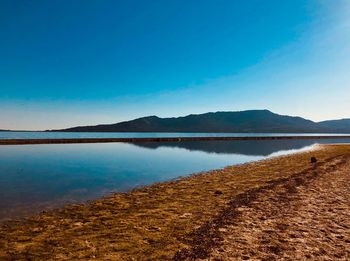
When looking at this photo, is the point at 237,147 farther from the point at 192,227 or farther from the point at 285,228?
the point at 192,227

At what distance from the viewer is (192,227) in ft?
36.3

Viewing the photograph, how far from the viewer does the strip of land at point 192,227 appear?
8.73m

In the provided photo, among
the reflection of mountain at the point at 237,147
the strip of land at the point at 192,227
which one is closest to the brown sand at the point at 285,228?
the strip of land at the point at 192,227

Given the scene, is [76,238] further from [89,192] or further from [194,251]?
[89,192]

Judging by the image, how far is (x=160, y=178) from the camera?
2759 cm

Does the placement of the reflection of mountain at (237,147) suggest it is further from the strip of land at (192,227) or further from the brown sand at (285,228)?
the strip of land at (192,227)

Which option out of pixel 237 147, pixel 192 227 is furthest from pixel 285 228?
pixel 237 147

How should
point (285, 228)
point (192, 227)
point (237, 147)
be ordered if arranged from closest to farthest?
1. point (285, 228)
2. point (192, 227)
3. point (237, 147)

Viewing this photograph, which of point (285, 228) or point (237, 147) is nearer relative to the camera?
point (285, 228)

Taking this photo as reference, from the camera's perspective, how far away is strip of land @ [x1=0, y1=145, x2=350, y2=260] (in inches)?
344

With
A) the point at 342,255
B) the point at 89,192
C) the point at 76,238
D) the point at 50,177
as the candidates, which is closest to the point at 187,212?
the point at 76,238

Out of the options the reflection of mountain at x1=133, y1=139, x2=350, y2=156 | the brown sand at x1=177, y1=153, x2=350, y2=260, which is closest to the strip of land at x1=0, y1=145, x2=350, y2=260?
the brown sand at x1=177, y1=153, x2=350, y2=260

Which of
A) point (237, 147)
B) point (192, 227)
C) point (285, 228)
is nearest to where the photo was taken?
point (285, 228)

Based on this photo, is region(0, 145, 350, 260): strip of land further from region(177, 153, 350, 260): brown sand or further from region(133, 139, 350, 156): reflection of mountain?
region(133, 139, 350, 156): reflection of mountain
